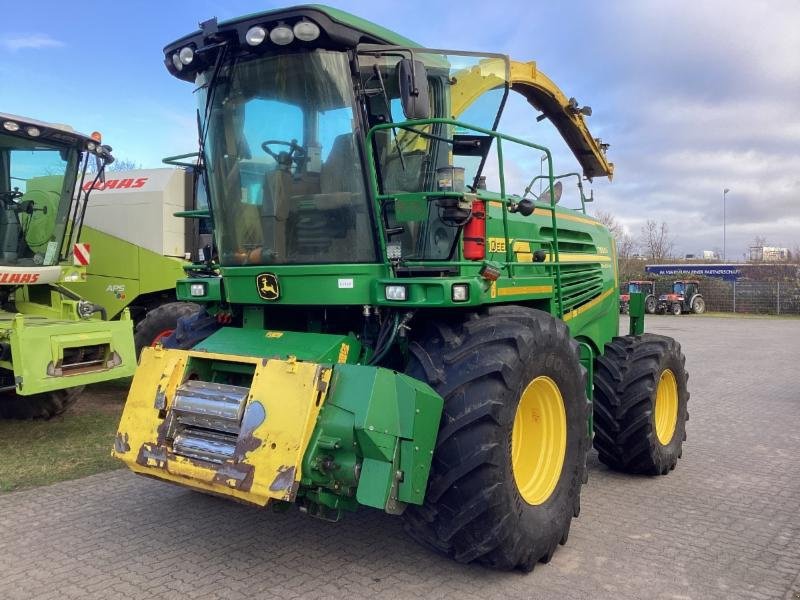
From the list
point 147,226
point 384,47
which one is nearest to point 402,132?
point 384,47

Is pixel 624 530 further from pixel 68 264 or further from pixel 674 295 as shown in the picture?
pixel 674 295

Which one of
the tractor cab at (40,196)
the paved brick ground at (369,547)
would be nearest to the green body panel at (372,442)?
the paved brick ground at (369,547)

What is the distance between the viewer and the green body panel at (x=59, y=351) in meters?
6.22

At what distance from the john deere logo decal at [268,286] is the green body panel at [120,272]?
5.40 metres

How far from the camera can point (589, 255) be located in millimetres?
6133

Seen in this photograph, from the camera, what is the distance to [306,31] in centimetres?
375

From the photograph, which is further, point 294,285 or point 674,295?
point 674,295

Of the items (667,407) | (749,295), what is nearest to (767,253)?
(749,295)

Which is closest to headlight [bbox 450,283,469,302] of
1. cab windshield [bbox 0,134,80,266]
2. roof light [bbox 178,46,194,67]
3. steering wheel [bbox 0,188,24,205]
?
roof light [bbox 178,46,194,67]

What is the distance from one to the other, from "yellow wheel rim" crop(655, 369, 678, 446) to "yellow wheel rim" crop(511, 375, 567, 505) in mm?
2232

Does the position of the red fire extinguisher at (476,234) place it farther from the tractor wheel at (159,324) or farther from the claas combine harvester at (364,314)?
the tractor wheel at (159,324)

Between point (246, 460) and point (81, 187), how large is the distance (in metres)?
6.09

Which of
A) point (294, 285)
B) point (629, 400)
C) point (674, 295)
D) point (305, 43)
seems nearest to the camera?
point (305, 43)

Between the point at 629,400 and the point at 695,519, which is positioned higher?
the point at 629,400
